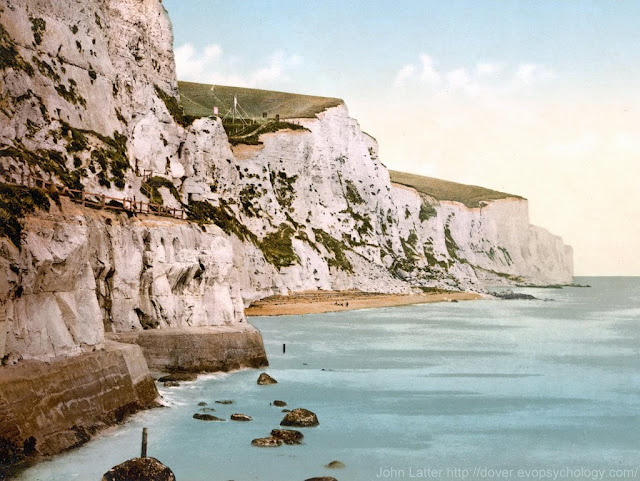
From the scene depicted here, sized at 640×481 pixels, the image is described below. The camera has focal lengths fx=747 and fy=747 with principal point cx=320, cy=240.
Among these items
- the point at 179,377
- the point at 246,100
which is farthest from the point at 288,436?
the point at 246,100

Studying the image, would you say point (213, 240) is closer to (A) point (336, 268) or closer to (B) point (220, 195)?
(B) point (220, 195)

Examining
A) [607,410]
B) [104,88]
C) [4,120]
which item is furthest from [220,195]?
[607,410]

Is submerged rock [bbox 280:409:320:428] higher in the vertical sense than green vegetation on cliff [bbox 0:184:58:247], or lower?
lower

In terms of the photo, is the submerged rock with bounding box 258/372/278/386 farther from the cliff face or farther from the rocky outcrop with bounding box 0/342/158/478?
the cliff face

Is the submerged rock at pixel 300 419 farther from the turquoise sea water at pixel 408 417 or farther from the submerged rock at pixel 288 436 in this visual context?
the submerged rock at pixel 288 436

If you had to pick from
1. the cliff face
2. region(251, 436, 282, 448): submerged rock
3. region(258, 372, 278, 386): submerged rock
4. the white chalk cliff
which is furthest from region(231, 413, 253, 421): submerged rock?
the cliff face

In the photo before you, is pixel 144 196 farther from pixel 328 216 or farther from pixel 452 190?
pixel 452 190
